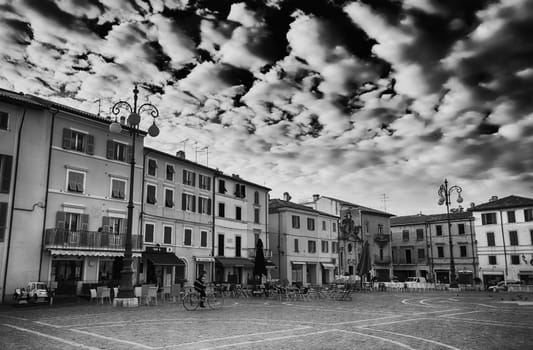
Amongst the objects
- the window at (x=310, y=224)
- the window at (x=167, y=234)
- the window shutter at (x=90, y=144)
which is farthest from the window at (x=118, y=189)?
the window at (x=310, y=224)

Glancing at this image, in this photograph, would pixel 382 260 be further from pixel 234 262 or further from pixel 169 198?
pixel 169 198

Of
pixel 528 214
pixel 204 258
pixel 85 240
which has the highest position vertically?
pixel 528 214

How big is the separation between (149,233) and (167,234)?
6.34ft

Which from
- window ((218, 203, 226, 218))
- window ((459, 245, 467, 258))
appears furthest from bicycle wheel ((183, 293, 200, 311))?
window ((459, 245, 467, 258))

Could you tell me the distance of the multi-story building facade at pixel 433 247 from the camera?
63625 millimetres

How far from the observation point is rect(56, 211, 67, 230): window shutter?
2820 cm

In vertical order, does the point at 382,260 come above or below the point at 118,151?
below

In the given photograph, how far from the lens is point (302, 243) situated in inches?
2073

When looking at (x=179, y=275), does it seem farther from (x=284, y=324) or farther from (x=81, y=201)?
(x=284, y=324)

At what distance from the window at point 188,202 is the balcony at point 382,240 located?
33995 millimetres

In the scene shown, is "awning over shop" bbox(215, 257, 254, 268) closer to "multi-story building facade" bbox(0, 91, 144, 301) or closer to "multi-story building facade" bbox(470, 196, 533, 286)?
"multi-story building facade" bbox(0, 91, 144, 301)

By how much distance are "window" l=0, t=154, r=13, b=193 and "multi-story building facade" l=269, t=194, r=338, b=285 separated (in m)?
30.0

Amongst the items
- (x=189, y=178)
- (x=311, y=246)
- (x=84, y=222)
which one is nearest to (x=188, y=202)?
(x=189, y=178)

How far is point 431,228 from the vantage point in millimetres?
67500
